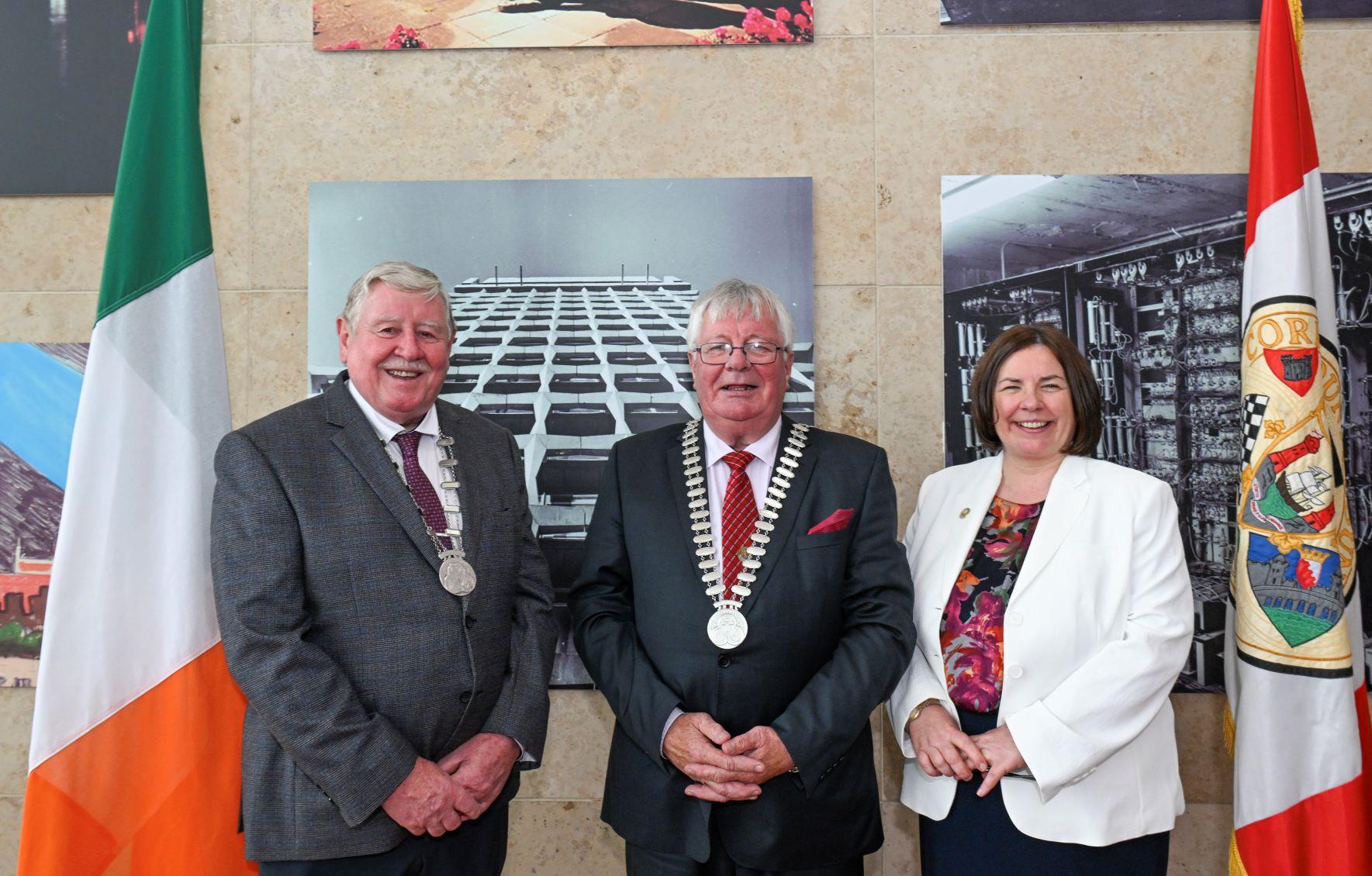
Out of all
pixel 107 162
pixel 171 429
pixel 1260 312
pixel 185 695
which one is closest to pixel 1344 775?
pixel 1260 312

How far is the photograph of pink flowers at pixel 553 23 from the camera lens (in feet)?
9.57

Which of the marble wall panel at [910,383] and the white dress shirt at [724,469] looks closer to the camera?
the white dress shirt at [724,469]

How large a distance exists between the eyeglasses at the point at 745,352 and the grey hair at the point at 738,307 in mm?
43

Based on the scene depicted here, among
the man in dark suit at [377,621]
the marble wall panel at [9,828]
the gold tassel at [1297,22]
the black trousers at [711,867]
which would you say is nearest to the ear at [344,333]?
the man in dark suit at [377,621]

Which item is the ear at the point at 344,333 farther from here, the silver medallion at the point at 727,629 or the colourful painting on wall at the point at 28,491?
the colourful painting on wall at the point at 28,491

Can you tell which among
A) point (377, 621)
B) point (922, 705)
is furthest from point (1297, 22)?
point (377, 621)

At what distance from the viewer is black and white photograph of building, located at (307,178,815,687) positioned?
2.91 metres

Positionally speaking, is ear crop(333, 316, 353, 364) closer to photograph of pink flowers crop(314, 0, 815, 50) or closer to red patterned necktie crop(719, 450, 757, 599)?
red patterned necktie crop(719, 450, 757, 599)

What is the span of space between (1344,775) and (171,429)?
313 cm

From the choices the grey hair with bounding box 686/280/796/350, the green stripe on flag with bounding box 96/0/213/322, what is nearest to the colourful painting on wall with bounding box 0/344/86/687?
the green stripe on flag with bounding box 96/0/213/322

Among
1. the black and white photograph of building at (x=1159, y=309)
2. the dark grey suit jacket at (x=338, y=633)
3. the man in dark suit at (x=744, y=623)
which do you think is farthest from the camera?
the black and white photograph of building at (x=1159, y=309)

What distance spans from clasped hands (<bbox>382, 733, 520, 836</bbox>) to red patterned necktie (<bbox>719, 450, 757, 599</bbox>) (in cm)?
61

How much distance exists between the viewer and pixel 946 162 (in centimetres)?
292

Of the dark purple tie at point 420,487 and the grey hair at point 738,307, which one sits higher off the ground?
the grey hair at point 738,307
